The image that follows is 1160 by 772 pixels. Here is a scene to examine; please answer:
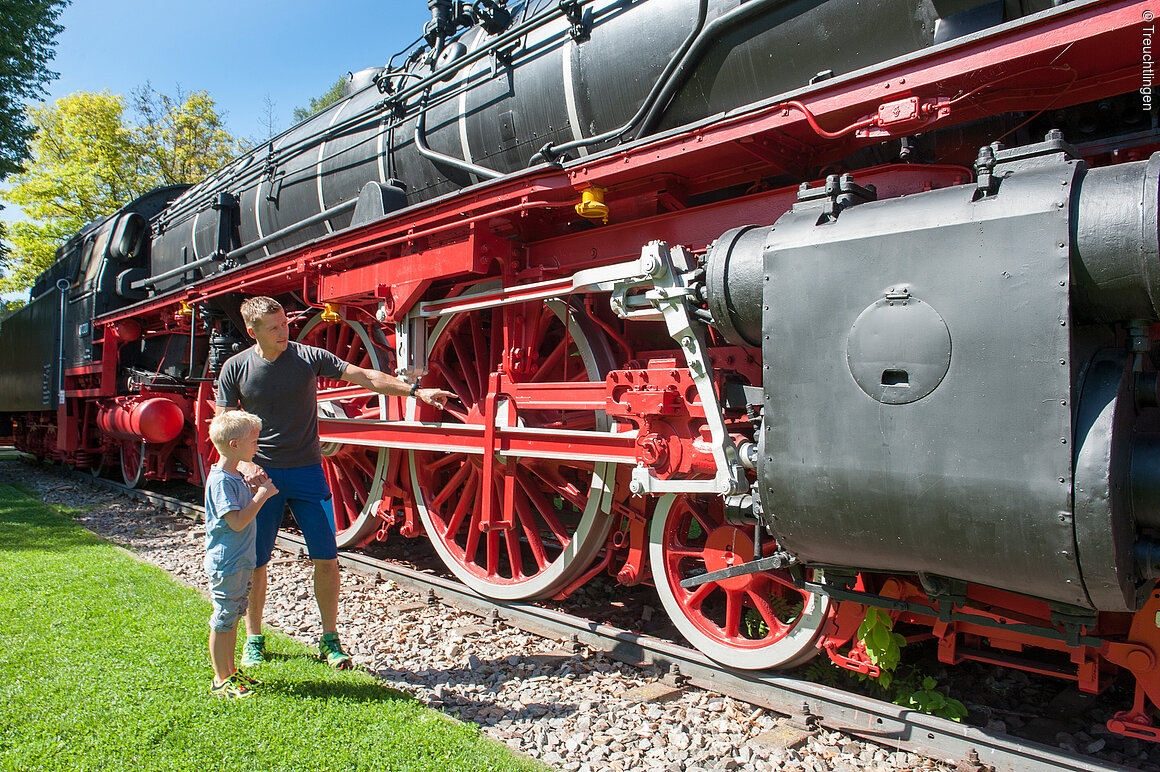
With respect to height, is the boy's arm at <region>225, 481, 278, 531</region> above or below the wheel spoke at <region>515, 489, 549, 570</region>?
above

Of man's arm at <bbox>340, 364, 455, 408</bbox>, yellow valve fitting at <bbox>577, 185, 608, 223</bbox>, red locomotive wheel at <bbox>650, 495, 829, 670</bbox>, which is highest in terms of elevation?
yellow valve fitting at <bbox>577, 185, 608, 223</bbox>

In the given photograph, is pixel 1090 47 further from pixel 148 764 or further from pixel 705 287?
pixel 148 764

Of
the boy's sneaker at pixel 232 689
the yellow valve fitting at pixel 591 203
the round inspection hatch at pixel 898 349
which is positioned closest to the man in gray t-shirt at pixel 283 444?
the boy's sneaker at pixel 232 689

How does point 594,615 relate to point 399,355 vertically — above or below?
below

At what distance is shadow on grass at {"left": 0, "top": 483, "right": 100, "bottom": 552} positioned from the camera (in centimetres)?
589

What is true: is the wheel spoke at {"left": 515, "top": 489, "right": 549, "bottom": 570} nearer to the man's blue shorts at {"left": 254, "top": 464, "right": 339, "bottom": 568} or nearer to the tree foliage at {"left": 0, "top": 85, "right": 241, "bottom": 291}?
the man's blue shorts at {"left": 254, "top": 464, "right": 339, "bottom": 568}

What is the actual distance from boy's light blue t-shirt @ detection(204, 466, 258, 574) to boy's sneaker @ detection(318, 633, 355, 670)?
0.71m

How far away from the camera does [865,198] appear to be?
2.35 metres

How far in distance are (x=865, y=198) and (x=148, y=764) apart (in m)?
2.86

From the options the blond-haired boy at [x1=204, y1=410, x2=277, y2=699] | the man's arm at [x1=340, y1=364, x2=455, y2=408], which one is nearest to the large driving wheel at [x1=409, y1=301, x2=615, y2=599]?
the man's arm at [x1=340, y1=364, x2=455, y2=408]

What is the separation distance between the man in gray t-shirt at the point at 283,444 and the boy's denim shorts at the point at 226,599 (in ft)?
1.54

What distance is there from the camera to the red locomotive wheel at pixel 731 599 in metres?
2.97

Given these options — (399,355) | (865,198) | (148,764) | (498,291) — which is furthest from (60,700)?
(865,198)

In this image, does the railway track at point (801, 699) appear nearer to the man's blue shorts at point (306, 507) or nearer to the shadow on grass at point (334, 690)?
the shadow on grass at point (334, 690)
